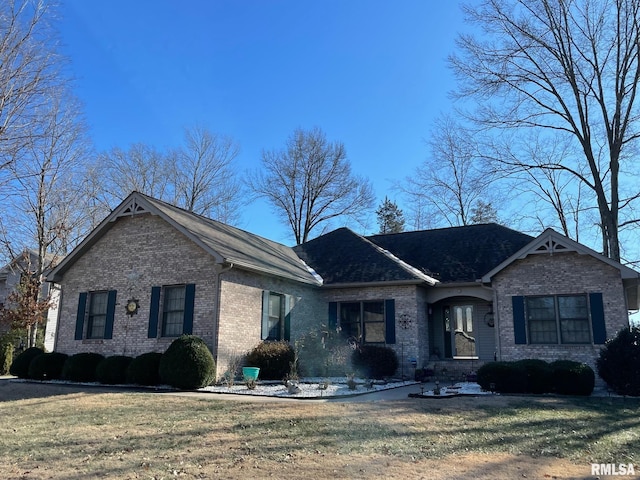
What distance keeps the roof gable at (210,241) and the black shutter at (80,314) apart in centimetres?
141

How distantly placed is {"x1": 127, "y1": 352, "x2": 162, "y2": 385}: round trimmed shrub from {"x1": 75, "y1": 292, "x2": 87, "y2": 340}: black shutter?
12.8 ft

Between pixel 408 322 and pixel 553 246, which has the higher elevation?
pixel 553 246

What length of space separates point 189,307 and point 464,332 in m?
11.1

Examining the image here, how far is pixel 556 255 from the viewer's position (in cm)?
1605

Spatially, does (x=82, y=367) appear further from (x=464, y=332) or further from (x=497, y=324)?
(x=464, y=332)

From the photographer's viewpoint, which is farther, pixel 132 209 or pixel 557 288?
pixel 132 209

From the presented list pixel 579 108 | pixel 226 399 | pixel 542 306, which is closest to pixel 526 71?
pixel 579 108

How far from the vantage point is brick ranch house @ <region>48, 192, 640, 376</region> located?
1534 cm

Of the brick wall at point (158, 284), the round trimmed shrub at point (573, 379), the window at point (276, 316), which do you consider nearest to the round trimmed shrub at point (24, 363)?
the brick wall at point (158, 284)

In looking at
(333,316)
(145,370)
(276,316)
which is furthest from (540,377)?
(145,370)

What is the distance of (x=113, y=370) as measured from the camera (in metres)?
15.0

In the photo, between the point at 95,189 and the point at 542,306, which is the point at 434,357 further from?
the point at 95,189

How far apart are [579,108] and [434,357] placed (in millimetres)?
11516

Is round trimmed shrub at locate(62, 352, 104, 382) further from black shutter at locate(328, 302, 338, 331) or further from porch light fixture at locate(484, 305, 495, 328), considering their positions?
porch light fixture at locate(484, 305, 495, 328)
